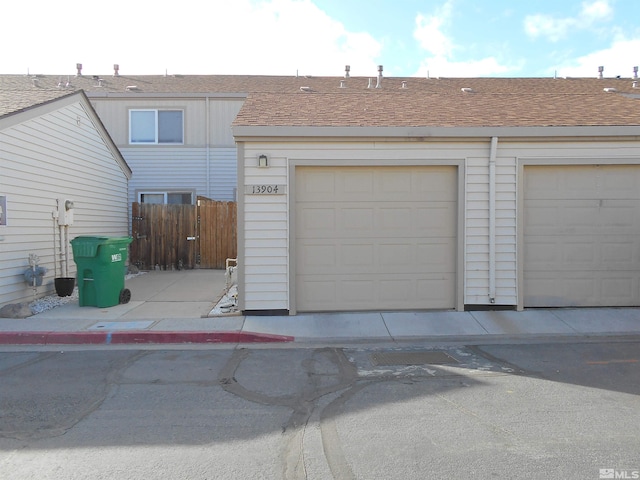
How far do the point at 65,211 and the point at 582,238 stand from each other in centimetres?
1044

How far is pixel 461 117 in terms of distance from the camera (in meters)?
8.88

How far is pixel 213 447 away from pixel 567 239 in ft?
23.7

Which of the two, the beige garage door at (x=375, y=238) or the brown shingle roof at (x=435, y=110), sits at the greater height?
the brown shingle roof at (x=435, y=110)

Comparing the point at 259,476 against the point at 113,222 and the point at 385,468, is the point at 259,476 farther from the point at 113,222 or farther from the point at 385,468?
the point at 113,222

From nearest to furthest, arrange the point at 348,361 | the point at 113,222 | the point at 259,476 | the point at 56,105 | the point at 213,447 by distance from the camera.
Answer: the point at 259,476 < the point at 213,447 < the point at 348,361 < the point at 56,105 < the point at 113,222

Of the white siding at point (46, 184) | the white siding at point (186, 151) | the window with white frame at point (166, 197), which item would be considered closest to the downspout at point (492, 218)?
the white siding at point (46, 184)

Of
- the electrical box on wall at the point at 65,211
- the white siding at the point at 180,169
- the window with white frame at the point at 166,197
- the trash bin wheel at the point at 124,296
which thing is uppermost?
the white siding at the point at 180,169

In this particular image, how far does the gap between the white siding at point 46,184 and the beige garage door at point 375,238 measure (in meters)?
5.30

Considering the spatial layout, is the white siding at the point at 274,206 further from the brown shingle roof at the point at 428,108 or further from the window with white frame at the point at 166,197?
the window with white frame at the point at 166,197

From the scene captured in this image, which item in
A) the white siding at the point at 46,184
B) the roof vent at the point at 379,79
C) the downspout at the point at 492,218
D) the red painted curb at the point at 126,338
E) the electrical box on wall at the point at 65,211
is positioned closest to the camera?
the red painted curb at the point at 126,338

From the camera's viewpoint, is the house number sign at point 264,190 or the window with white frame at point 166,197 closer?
the house number sign at point 264,190

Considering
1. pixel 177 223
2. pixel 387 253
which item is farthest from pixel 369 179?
pixel 177 223

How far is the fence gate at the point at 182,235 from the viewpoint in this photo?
593 inches

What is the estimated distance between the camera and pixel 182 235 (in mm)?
15070
